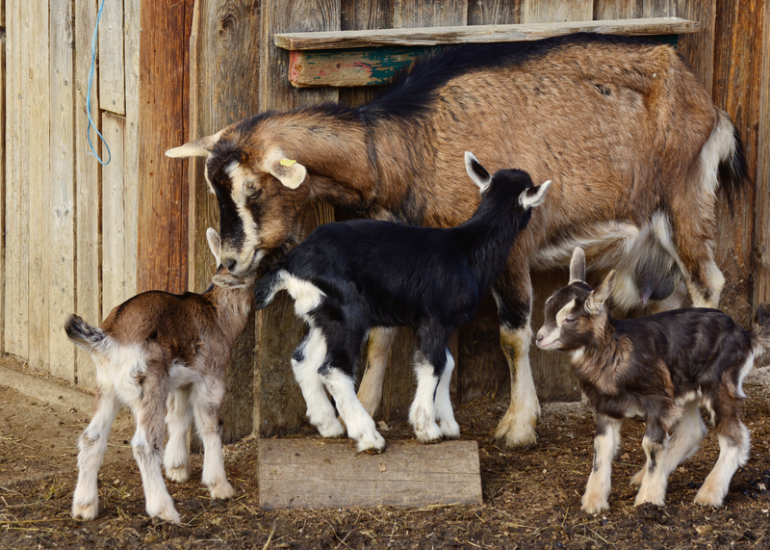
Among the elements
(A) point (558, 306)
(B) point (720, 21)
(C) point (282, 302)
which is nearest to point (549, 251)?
(A) point (558, 306)

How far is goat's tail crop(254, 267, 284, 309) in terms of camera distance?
15.4ft

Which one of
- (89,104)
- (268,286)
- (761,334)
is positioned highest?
(89,104)

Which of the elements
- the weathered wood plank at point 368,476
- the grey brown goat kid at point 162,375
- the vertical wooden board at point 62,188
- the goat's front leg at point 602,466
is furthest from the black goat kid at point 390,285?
the vertical wooden board at point 62,188

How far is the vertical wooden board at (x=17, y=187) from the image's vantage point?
6539mm

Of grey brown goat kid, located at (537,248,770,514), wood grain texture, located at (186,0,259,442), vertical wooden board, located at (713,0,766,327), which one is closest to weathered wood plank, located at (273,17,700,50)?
wood grain texture, located at (186,0,259,442)

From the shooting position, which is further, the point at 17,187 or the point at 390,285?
the point at 17,187

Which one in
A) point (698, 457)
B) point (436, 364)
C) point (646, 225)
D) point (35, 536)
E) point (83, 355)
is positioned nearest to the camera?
point (35, 536)

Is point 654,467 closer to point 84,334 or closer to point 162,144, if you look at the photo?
point 84,334

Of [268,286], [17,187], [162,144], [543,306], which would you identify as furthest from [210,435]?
[17,187]

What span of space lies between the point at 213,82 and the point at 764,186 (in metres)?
3.61

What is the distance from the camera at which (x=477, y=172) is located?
16.0 feet

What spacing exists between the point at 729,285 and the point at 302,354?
10.1 feet

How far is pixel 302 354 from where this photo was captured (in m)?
4.83

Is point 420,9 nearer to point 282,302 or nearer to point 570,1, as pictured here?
point 570,1
